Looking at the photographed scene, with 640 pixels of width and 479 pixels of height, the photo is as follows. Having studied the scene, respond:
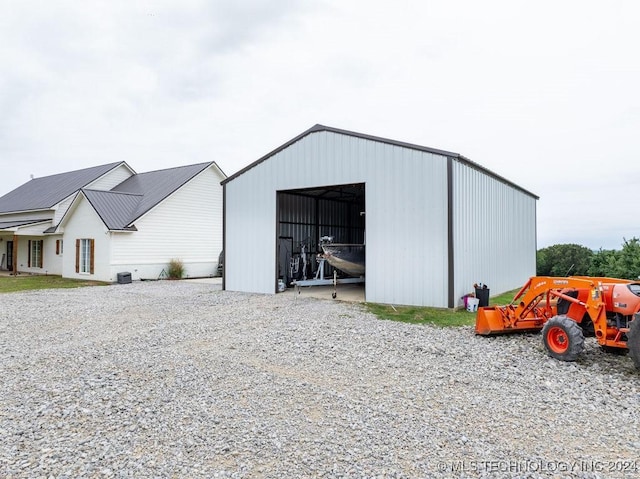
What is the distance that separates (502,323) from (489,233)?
5.95 metres

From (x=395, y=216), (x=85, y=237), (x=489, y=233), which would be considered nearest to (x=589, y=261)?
(x=489, y=233)

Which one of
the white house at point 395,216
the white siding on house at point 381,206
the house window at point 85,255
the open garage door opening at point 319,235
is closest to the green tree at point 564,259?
the white house at point 395,216

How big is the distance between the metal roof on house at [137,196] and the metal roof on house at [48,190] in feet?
8.04

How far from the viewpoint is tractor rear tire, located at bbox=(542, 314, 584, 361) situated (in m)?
5.94

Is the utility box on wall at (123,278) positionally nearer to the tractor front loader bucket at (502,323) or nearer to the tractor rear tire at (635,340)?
the tractor front loader bucket at (502,323)

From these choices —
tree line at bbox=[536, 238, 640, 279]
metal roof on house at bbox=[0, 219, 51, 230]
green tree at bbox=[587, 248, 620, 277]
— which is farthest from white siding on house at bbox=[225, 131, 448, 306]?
metal roof on house at bbox=[0, 219, 51, 230]

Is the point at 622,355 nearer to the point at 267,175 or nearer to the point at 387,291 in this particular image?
the point at 387,291

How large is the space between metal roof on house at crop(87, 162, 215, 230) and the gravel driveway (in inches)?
478

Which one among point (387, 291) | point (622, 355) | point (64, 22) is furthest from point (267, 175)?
point (622, 355)

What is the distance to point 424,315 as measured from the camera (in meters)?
9.78

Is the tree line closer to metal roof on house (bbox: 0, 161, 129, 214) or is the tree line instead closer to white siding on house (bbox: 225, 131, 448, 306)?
white siding on house (bbox: 225, 131, 448, 306)

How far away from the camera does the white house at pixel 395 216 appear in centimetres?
1070

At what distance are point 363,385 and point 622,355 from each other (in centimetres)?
435

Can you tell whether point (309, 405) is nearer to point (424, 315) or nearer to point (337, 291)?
point (424, 315)
